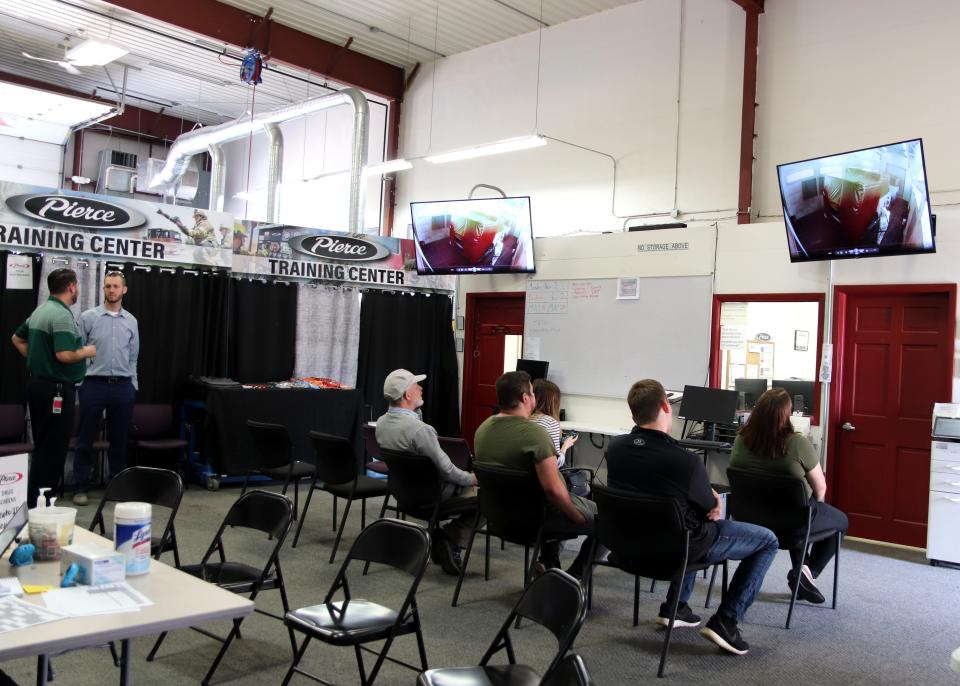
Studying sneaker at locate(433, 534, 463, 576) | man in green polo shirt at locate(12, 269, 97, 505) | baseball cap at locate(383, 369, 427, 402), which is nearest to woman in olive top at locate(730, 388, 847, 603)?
sneaker at locate(433, 534, 463, 576)

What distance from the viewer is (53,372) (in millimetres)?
5801

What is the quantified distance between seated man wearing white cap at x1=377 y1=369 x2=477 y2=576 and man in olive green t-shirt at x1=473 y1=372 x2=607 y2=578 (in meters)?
0.28

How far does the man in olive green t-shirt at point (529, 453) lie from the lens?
4.07 m

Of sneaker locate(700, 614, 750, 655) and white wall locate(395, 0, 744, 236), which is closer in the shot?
sneaker locate(700, 614, 750, 655)

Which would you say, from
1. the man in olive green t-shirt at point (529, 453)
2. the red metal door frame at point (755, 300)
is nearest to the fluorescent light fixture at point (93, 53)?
the man in olive green t-shirt at point (529, 453)

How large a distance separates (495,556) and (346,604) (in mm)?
2419

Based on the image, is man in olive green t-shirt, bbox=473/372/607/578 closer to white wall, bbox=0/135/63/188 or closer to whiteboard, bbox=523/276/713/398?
whiteboard, bbox=523/276/713/398

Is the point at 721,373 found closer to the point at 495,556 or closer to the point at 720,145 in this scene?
the point at 720,145

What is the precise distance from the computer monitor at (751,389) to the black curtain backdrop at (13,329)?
5552 millimetres

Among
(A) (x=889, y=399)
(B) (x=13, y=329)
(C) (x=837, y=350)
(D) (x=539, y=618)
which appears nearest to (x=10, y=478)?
(D) (x=539, y=618)

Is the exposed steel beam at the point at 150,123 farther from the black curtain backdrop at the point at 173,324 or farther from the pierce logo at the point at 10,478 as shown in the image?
the pierce logo at the point at 10,478

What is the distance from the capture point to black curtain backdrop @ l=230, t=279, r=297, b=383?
786 cm

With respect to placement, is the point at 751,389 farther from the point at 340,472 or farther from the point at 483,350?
the point at 340,472

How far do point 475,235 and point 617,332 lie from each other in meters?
1.68
